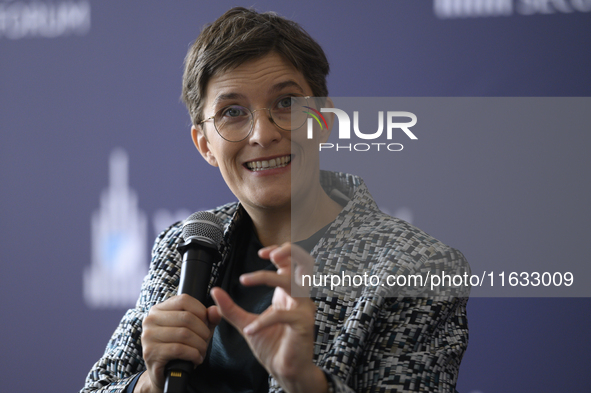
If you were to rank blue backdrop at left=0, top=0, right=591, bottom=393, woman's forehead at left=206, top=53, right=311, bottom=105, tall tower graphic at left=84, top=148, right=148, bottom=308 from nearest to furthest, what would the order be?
woman's forehead at left=206, top=53, right=311, bottom=105
blue backdrop at left=0, top=0, right=591, bottom=393
tall tower graphic at left=84, top=148, right=148, bottom=308

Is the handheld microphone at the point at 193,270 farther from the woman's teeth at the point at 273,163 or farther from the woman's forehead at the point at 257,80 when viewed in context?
the woman's forehead at the point at 257,80

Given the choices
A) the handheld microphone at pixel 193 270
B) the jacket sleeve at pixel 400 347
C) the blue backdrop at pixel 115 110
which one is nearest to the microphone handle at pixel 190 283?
the handheld microphone at pixel 193 270

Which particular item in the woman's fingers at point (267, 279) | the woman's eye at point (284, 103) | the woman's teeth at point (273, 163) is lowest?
the woman's fingers at point (267, 279)

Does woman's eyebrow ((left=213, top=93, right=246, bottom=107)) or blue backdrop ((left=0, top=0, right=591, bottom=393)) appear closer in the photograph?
woman's eyebrow ((left=213, top=93, right=246, bottom=107))

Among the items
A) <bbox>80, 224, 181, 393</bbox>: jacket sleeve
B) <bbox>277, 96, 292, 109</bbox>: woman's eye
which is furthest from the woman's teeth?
<bbox>80, 224, 181, 393</bbox>: jacket sleeve

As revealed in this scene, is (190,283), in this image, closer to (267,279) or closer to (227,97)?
(267,279)

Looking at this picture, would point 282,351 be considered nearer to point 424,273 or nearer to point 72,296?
point 424,273

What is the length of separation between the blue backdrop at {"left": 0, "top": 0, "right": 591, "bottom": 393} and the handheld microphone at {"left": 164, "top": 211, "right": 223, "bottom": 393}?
1.11 meters

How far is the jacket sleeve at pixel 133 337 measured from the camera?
1.15 meters

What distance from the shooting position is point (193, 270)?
0.86 m

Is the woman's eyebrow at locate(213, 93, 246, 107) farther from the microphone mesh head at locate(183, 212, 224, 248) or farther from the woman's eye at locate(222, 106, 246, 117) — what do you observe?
the microphone mesh head at locate(183, 212, 224, 248)

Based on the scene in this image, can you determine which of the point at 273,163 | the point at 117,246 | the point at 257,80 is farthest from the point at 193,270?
the point at 117,246

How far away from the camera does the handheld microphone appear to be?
0.78m

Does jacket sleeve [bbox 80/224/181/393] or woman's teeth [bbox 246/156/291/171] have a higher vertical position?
woman's teeth [bbox 246/156/291/171]
